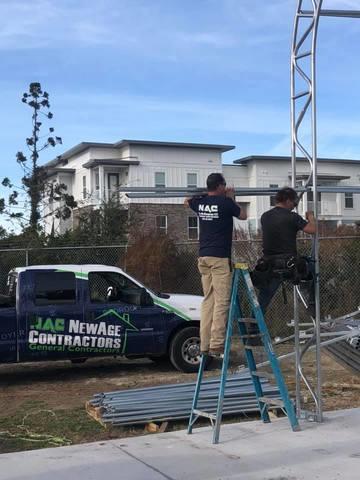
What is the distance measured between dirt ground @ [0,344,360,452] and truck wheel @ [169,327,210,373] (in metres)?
0.20

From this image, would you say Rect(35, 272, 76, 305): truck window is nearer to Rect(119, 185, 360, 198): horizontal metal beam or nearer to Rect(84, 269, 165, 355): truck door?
Rect(84, 269, 165, 355): truck door

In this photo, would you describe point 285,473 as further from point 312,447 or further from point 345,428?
point 345,428

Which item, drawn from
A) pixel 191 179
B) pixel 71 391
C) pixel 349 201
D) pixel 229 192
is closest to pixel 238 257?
pixel 71 391

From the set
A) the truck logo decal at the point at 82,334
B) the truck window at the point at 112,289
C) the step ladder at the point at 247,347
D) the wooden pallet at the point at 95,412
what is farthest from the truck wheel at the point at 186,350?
the step ladder at the point at 247,347

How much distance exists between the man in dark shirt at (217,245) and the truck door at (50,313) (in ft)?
14.5

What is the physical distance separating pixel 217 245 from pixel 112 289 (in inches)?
197

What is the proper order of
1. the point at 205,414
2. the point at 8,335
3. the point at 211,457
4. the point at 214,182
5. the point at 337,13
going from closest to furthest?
the point at 211,457, the point at 205,414, the point at 214,182, the point at 337,13, the point at 8,335

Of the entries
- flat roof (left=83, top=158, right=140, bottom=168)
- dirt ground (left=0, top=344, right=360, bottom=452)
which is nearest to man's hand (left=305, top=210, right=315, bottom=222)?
dirt ground (left=0, top=344, right=360, bottom=452)

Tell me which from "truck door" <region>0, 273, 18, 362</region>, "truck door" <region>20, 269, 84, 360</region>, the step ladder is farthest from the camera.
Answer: "truck door" <region>20, 269, 84, 360</region>

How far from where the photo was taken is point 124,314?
1074 cm

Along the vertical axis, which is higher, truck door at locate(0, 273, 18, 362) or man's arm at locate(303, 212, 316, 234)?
man's arm at locate(303, 212, 316, 234)

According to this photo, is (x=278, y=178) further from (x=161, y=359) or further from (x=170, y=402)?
(x=170, y=402)

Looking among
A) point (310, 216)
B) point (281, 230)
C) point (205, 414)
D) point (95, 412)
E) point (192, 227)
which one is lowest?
point (95, 412)

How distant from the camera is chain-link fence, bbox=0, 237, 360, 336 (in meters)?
15.5
